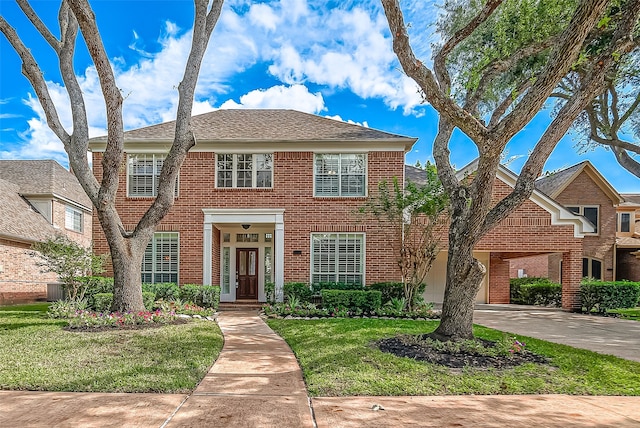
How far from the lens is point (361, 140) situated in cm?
1374

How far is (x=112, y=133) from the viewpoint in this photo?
923cm

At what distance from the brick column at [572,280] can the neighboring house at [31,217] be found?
19.7 m

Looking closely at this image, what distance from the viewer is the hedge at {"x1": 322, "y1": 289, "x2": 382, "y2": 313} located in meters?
12.1

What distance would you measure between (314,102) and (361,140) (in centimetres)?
487

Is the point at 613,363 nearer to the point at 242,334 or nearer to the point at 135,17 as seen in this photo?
the point at 242,334

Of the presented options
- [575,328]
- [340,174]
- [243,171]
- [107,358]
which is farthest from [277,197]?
[575,328]

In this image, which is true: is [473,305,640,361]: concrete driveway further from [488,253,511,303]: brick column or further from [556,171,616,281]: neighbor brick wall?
[556,171,616,281]: neighbor brick wall

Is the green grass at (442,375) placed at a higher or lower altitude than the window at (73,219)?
lower

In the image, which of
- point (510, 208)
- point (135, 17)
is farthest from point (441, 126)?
point (135, 17)

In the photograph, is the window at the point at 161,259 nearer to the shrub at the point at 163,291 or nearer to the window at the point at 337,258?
the shrub at the point at 163,291

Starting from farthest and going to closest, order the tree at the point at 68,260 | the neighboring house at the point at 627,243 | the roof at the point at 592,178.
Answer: the neighboring house at the point at 627,243 < the roof at the point at 592,178 < the tree at the point at 68,260

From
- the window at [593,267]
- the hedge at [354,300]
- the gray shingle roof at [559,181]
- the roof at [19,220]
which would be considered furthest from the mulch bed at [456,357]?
the window at [593,267]

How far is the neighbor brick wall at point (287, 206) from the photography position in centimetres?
1384

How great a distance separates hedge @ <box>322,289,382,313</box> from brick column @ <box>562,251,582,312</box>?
7.80 meters
